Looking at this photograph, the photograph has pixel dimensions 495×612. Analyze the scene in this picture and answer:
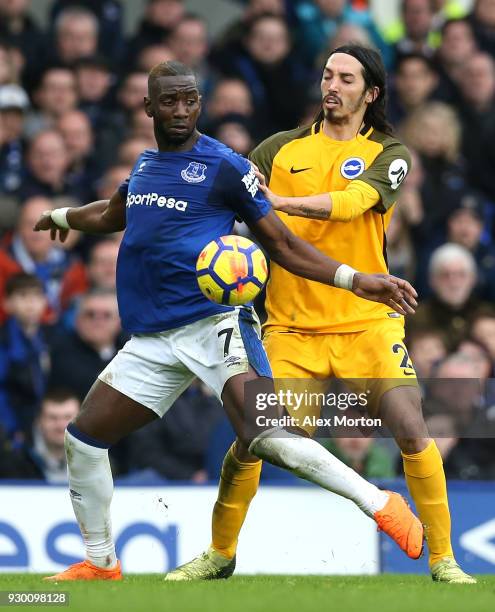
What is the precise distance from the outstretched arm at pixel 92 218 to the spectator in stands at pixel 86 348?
9.90ft

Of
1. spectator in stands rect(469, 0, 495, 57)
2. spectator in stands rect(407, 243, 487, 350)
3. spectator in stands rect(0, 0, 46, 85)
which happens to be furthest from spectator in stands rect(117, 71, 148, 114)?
spectator in stands rect(469, 0, 495, 57)

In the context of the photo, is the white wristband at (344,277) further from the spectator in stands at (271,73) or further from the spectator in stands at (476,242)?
the spectator in stands at (271,73)

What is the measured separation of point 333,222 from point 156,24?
6.86 metres

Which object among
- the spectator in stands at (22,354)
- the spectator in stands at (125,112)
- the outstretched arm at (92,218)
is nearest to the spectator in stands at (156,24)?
the spectator in stands at (125,112)

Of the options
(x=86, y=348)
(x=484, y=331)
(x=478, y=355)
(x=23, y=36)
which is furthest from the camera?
(x=23, y=36)

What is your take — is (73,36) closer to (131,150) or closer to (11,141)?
(11,141)

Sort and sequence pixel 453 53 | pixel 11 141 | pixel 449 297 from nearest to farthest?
pixel 449 297
pixel 11 141
pixel 453 53

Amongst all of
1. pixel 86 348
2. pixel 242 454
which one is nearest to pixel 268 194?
pixel 242 454

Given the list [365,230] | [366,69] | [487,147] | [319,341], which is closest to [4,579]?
[319,341]

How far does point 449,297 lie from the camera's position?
1271 cm

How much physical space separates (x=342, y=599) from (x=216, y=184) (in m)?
2.12

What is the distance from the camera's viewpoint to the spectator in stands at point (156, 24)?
1466 centimetres

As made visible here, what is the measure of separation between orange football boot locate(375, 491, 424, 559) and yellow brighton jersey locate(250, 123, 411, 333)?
1.19 meters

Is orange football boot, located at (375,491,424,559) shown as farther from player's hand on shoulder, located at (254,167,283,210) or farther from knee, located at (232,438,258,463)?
player's hand on shoulder, located at (254,167,283,210)
